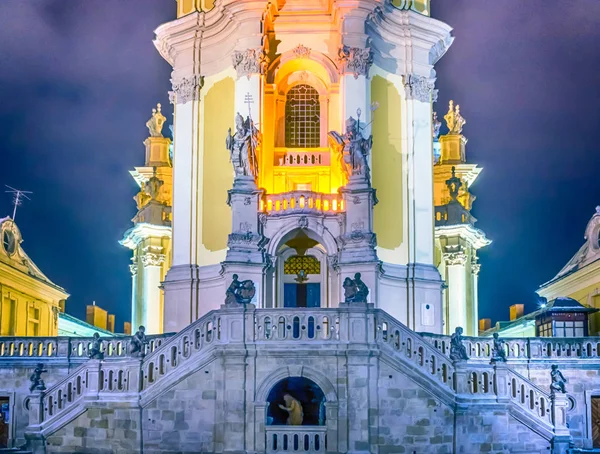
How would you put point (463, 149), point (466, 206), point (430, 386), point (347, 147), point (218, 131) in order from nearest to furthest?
point (430, 386)
point (347, 147)
point (218, 131)
point (466, 206)
point (463, 149)

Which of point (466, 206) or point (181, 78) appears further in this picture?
point (466, 206)

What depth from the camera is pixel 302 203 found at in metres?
38.3

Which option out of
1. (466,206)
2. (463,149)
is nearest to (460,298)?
(466,206)

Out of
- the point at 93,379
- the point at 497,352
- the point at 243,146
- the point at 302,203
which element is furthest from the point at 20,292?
the point at 497,352

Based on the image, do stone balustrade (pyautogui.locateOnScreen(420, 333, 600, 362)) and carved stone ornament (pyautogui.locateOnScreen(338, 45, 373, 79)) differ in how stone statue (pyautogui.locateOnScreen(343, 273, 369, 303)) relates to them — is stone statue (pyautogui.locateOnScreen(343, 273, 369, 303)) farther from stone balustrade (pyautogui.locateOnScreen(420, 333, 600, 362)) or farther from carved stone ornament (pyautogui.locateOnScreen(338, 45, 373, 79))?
carved stone ornament (pyautogui.locateOnScreen(338, 45, 373, 79))

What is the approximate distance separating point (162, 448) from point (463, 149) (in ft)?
97.3

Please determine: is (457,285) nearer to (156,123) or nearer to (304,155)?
(304,155)

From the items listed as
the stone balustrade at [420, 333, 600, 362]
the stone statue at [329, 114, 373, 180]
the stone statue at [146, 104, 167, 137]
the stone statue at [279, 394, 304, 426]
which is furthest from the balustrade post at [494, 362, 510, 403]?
the stone statue at [146, 104, 167, 137]

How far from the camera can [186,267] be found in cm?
4022

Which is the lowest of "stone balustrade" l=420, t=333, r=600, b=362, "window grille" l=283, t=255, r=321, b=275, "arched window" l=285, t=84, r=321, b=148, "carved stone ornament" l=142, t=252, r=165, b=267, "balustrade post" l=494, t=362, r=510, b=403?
"balustrade post" l=494, t=362, r=510, b=403

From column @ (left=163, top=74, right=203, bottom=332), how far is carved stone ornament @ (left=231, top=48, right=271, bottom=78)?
283 cm

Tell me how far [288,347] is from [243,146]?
1124 centimetres

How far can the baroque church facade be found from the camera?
29.0 m

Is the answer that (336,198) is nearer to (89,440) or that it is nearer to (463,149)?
(89,440)
